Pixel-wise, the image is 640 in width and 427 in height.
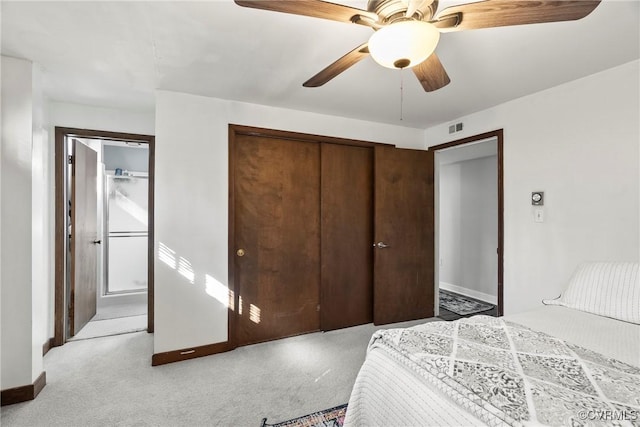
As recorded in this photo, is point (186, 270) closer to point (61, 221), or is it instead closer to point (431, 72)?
point (61, 221)

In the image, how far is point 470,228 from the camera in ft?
15.8

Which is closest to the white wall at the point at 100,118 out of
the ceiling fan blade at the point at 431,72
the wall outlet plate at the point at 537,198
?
the ceiling fan blade at the point at 431,72

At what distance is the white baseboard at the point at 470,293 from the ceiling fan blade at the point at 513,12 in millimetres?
4056

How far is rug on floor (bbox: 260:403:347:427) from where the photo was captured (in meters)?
1.82

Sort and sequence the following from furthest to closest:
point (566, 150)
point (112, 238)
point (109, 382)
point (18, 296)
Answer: point (112, 238), point (566, 150), point (109, 382), point (18, 296)

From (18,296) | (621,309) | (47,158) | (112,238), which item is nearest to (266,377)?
(18,296)

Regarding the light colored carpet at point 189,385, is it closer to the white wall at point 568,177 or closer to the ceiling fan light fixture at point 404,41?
the white wall at point 568,177

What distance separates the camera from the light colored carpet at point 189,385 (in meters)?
1.92

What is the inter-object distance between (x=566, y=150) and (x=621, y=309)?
4.46 feet

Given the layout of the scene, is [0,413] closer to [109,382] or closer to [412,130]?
[109,382]

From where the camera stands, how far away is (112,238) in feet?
14.8

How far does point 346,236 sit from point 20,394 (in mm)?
2909

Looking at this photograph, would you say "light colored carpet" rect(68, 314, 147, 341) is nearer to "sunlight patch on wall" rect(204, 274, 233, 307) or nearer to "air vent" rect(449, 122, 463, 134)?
"sunlight patch on wall" rect(204, 274, 233, 307)

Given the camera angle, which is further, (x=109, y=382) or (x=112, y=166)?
(x=112, y=166)
